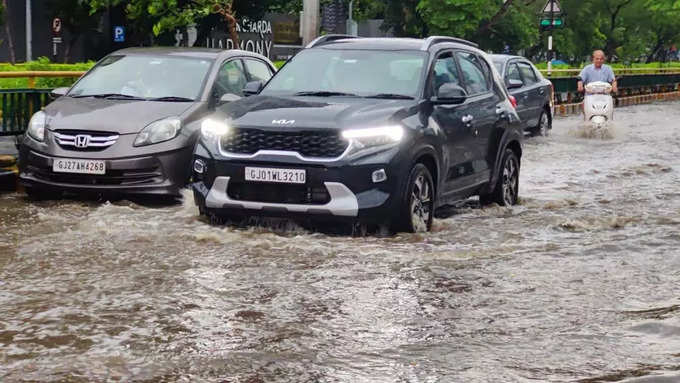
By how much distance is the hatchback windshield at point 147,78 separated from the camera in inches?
508

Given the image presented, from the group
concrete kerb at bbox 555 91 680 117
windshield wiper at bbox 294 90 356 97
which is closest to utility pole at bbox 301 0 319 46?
windshield wiper at bbox 294 90 356 97

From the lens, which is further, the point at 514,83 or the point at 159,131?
the point at 514,83

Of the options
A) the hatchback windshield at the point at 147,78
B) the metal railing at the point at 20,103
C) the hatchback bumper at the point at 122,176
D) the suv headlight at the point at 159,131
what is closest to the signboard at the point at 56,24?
the metal railing at the point at 20,103

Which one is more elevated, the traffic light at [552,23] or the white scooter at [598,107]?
the traffic light at [552,23]

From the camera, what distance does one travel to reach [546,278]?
843 centimetres

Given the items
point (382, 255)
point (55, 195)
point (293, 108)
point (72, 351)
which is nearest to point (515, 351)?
point (72, 351)

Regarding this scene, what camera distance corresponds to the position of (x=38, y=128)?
1220 centimetres

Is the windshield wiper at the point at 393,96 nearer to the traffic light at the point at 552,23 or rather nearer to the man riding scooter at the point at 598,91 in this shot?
the man riding scooter at the point at 598,91

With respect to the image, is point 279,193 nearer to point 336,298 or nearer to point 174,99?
point 336,298

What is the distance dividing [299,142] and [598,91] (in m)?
14.3

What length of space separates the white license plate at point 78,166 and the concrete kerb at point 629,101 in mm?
22483

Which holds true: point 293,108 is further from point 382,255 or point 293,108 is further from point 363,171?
point 382,255

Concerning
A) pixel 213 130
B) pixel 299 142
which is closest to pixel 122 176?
pixel 213 130

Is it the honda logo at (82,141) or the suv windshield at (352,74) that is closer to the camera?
the suv windshield at (352,74)
